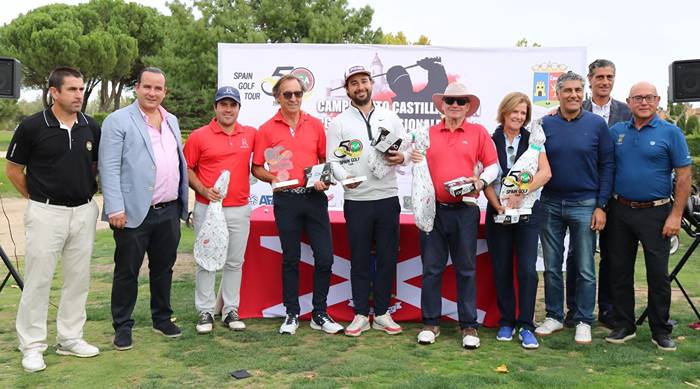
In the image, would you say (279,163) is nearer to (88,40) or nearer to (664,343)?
(664,343)

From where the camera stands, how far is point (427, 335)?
428 centimetres

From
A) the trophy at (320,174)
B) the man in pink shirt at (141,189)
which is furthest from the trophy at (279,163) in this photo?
the man in pink shirt at (141,189)

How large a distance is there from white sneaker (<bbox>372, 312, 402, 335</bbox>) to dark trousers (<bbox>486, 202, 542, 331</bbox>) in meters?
0.77

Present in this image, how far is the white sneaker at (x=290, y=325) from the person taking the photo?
4.48 meters

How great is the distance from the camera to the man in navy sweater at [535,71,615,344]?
163 inches

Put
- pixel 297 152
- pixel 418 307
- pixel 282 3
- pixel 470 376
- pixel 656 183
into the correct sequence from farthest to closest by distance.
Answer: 1. pixel 282 3
2. pixel 418 307
3. pixel 297 152
4. pixel 656 183
5. pixel 470 376

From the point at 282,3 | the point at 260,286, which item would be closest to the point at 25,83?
the point at 282,3

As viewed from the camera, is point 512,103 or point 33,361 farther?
point 512,103

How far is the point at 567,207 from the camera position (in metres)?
4.25

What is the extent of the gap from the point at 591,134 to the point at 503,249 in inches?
37.9

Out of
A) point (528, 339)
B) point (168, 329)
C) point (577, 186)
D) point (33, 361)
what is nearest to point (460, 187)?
point (577, 186)

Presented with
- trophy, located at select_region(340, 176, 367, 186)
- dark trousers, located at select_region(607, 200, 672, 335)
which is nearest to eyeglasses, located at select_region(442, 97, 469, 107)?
trophy, located at select_region(340, 176, 367, 186)

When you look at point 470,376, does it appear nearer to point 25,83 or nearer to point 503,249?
point 503,249

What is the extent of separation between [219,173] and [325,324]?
4.39 ft
